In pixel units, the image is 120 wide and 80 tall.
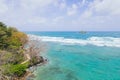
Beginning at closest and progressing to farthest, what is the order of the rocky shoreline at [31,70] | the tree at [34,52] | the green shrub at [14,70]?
the green shrub at [14,70], the rocky shoreline at [31,70], the tree at [34,52]

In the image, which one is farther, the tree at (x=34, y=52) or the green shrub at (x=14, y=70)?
the tree at (x=34, y=52)

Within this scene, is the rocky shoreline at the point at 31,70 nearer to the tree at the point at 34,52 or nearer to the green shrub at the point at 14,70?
the tree at the point at 34,52

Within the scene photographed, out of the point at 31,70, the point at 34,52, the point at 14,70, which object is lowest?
the point at 31,70

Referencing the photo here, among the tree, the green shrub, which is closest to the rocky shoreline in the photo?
the tree

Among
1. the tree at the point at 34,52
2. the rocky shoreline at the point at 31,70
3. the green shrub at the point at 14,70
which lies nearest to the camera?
the green shrub at the point at 14,70

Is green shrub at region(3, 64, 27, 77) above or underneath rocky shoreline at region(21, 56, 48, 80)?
above

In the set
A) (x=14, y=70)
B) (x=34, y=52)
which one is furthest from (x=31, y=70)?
(x=14, y=70)

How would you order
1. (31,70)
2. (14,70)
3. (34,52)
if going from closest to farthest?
(14,70) < (31,70) < (34,52)

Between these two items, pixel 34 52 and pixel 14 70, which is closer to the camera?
pixel 14 70

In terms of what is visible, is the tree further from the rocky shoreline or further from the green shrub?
the green shrub

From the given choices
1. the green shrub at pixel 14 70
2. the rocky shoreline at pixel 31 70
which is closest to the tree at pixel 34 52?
the rocky shoreline at pixel 31 70

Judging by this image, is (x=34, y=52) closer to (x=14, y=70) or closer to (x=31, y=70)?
(x=31, y=70)
